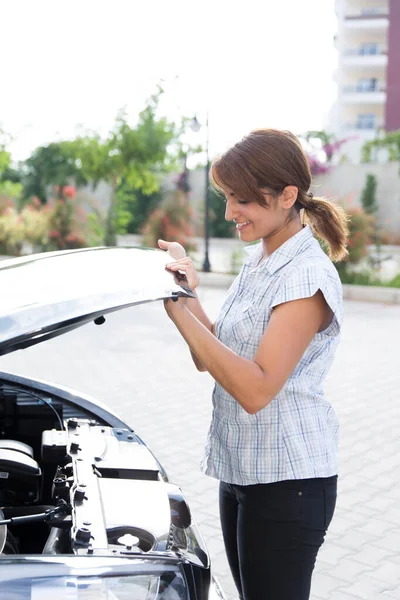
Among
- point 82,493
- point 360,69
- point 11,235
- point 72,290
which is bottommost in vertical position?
point 11,235

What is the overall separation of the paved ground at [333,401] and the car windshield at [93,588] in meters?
1.93

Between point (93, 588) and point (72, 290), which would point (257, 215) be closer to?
point (72, 290)

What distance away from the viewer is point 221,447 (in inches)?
82.1

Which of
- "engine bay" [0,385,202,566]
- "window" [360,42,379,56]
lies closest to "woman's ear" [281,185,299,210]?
"engine bay" [0,385,202,566]

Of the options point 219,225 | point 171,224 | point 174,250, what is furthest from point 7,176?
point 174,250

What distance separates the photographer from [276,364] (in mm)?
1810

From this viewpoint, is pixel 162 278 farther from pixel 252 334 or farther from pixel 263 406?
pixel 263 406

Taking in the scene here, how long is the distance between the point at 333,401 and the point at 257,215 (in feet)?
16.4

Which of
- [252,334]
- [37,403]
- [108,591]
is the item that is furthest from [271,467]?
[37,403]

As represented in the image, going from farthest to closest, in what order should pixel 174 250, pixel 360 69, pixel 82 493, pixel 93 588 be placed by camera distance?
1. pixel 360 69
2. pixel 174 250
3. pixel 82 493
4. pixel 93 588

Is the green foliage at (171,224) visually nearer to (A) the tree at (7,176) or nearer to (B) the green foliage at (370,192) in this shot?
(A) the tree at (7,176)

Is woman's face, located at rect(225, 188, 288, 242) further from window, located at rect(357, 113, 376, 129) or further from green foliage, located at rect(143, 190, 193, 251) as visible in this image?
window, located at rect(357, 113, 376, 129)

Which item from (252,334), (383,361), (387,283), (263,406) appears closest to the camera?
(263,406)

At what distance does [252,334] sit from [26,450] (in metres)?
0.86
